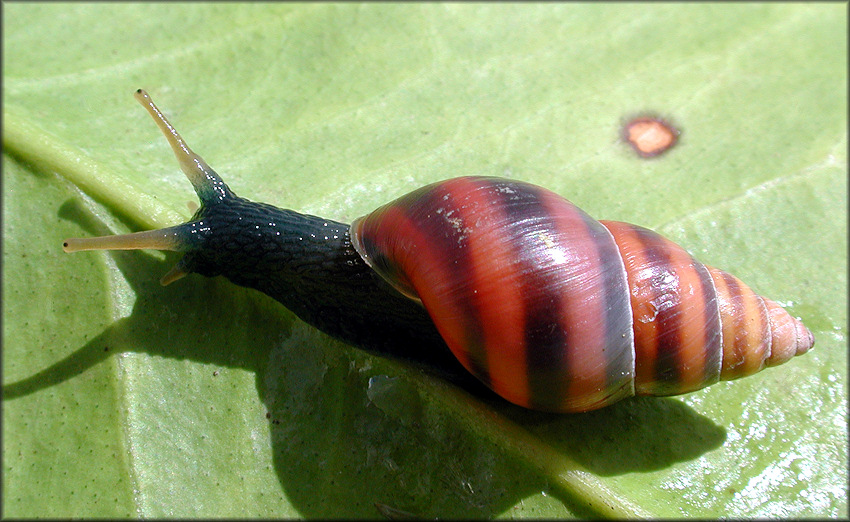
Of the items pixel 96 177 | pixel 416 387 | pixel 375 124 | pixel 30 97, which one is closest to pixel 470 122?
pixel 375 124

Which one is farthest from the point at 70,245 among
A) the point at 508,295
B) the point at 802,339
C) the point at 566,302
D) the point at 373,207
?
the point at 802,339

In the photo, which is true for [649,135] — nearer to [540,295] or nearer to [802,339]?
[802,339]

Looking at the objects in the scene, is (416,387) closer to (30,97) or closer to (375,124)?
(375,124)

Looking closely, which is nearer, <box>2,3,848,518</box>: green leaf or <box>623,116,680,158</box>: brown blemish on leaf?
<box>2,3,848,518</box>: green leaf

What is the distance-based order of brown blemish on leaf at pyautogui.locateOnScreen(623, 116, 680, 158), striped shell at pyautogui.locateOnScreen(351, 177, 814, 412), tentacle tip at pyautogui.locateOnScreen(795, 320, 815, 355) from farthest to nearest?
brown blemish on leaf at pyautogui.locateOnScreen(623, 116, 680, 158) → tentacle tip at pyautogui.locateOnScreen(795, 320, 815, 355) → striped shell at pyautogui.locateOnScreen(351, 177, 814, 412)

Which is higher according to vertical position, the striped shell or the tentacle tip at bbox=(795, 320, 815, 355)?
the striped shell

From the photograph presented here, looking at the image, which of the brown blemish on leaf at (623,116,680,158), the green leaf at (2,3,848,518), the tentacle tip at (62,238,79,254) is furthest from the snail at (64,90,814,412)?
the brown blemish on leaf at (623,116,680,158)

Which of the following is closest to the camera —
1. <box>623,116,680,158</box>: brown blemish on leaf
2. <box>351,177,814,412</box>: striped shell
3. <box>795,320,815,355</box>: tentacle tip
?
<box>351,177,814,412</box>: striped shell

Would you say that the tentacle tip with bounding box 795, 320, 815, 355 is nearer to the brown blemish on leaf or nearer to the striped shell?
the striped shell
